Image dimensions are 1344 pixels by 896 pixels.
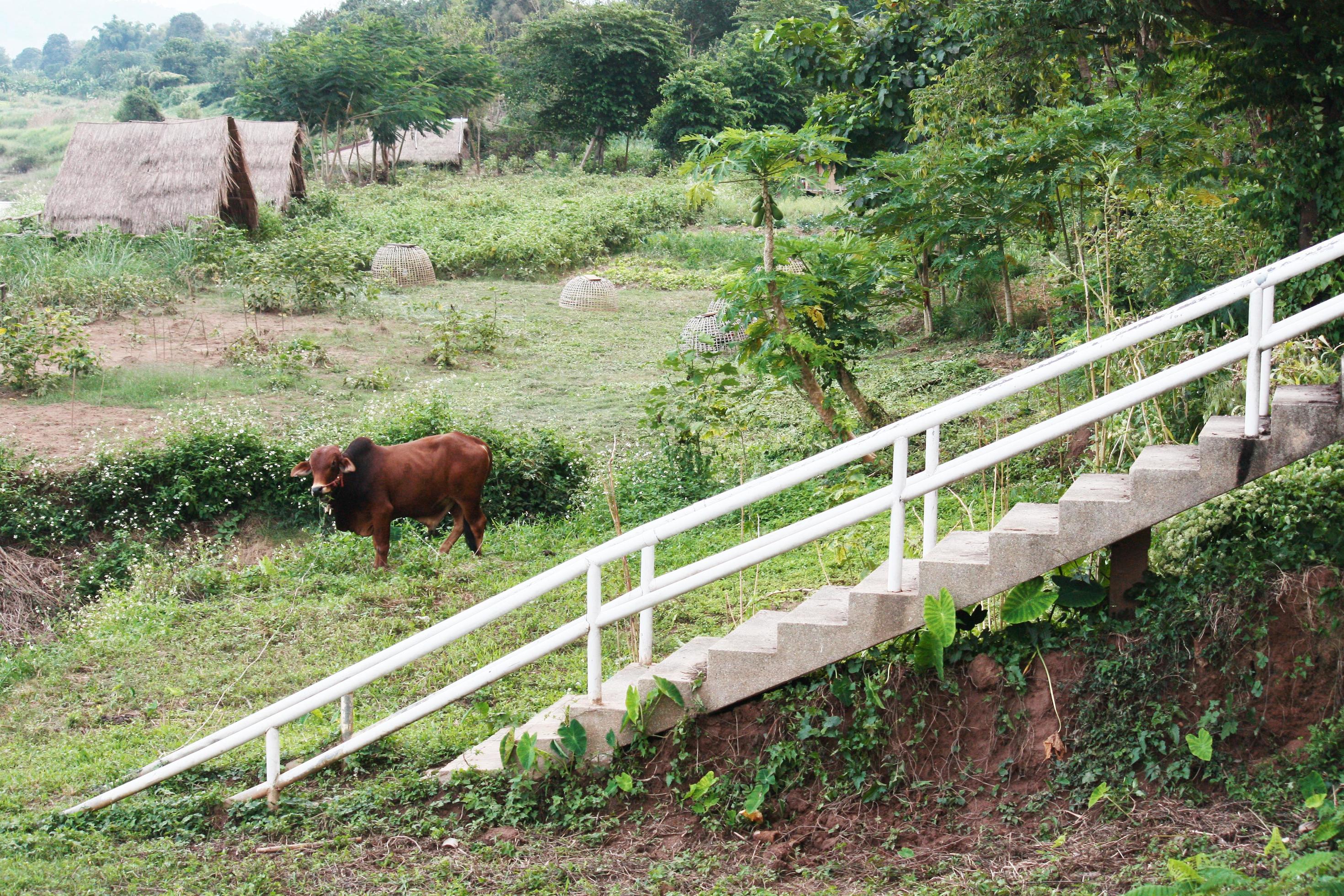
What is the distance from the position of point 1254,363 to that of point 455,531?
649 centimetres

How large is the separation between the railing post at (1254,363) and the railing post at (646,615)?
2.43m

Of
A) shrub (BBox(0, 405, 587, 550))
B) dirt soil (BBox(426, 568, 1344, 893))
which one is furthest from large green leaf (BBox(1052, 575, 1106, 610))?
shrub (BBox(0, 405, 587, 550))

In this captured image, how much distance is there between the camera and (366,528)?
9062 millimetres

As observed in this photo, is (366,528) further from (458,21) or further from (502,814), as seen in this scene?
(458,21)

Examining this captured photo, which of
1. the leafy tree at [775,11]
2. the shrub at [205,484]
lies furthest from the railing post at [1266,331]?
the leafy tree at [775,11]

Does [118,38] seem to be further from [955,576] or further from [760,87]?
[955,576]

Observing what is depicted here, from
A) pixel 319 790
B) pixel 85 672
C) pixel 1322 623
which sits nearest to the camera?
pixel 1322 623

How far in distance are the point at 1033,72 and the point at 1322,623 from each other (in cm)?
642

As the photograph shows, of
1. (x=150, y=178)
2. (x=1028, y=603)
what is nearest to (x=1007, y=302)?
(x=1028, y=603)

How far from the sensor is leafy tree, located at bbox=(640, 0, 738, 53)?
55.8m

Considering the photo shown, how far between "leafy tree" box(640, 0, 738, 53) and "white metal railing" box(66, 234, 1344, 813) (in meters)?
53.9

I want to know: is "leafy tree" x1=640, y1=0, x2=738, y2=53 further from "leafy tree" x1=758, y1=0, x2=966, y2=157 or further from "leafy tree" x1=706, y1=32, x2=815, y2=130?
"leafy tree" x1=758, y1=0, x2=966, y2=157

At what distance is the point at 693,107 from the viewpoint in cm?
3744

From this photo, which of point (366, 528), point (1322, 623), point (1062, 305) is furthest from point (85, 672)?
point (1062, 305)
